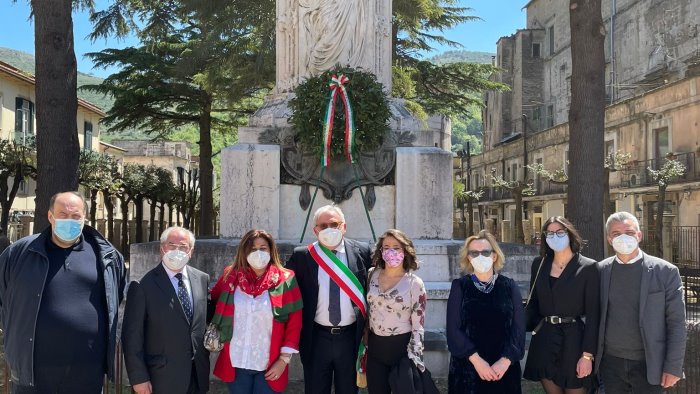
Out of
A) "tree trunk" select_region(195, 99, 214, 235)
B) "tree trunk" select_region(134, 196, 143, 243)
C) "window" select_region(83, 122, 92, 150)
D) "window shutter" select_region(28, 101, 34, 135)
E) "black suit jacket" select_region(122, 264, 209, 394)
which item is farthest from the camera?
"window" select_region(83, 122, 92, 150)

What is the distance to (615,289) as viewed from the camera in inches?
190

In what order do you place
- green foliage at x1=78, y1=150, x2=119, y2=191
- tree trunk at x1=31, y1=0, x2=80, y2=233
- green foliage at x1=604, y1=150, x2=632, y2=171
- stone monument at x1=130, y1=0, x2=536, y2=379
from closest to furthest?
1. stone monument at x1=130, y1=0, x2=536, y2=379
2. tree trunk at x1=31, y1=0, x2=80, y2=233
3. green foliage at x1=604, y1=150, x2=632, y2=171
4. green foliage at x1=78, y1=150, x2=119, y2=191

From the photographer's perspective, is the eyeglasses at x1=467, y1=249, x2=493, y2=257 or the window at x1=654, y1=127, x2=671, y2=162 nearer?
the eyeglasses at x1=467, y1=249, x2=493, y2=257

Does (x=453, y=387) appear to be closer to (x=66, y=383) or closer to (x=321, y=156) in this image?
(x=66, y=383)

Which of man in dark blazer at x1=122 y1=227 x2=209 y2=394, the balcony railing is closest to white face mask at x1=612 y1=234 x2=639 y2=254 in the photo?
man in dark blazer at x1=122 y1=227 x2=209 y2=394

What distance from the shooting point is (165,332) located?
4512mm

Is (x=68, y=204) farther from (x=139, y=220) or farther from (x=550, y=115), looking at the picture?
(x=550, y=115)

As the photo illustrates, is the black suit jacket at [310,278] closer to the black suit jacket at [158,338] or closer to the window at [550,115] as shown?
the black suit jacket at [158,338]

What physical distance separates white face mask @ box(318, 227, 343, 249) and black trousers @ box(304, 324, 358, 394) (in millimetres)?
618

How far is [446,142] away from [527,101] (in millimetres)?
47017

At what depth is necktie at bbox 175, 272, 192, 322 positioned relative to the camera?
15.1ft

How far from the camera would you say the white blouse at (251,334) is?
15.3 feet

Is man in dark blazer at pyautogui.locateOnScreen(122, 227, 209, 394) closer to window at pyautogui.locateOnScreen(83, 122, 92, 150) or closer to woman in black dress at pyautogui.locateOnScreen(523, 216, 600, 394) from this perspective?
woman in black dress at pyautogui.locateOnScreen(523, 216, 600, 394)

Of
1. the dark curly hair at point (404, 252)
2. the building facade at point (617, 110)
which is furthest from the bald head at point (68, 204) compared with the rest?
the building facade at point (617, 110)
